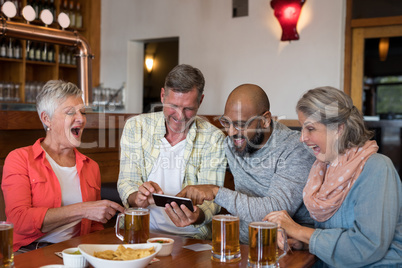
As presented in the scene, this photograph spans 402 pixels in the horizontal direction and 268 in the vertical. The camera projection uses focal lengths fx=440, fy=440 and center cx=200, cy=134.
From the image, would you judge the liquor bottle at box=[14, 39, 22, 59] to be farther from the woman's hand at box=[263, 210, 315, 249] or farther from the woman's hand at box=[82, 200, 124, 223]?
the woman's hand at box=[263, 210, 315, 249]

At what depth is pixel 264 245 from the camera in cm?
126

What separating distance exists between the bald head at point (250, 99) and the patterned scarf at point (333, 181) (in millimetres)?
384

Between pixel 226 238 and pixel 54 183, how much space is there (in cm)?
90

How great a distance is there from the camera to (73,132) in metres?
2.00

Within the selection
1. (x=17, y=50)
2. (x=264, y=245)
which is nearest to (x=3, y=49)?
Answer: (x=17, y=50)

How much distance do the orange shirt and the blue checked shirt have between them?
0.83ft

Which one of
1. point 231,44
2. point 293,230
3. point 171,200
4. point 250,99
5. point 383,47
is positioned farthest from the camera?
point 231,44

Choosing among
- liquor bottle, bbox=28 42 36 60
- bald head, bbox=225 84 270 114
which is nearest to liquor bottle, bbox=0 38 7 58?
liquor bottle, bbox=28 42 36 60

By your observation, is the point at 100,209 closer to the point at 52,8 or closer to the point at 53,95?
the point at 53,95

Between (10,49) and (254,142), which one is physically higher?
(10,49)

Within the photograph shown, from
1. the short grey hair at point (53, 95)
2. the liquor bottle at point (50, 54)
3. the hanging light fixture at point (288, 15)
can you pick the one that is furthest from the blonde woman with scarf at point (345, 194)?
the liquor bottle at point (50, 54)

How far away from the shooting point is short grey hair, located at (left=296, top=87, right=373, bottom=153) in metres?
1.53

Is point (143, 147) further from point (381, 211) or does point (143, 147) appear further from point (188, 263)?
point (381, 211)

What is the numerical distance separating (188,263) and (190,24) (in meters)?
4.55
